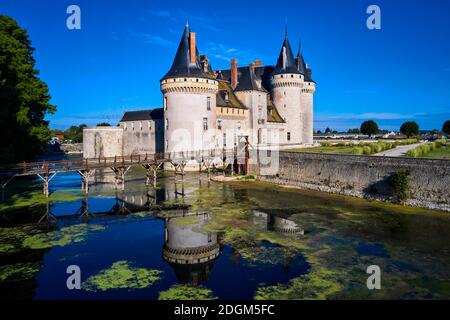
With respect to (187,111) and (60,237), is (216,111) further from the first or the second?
(60,237)

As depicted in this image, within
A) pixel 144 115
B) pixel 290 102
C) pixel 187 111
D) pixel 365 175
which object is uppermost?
pixel 290 102

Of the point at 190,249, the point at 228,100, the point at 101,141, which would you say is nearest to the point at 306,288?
the point at 190,249

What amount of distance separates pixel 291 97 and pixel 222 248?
26318 mm

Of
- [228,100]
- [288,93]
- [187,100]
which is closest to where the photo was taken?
[187,100]

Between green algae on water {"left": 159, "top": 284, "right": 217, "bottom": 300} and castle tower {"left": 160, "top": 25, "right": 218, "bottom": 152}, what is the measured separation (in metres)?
20.2

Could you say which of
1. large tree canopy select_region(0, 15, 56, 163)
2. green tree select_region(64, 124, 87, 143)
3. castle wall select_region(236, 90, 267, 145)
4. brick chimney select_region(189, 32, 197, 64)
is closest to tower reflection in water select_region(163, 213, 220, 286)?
large tree canopy select_region(0, 15, 56, 163)

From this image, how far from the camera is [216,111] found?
29.2 m

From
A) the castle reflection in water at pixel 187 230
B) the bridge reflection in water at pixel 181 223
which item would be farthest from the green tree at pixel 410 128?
the castle reflection in water at pixel 187 230

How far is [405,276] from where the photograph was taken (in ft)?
26.3

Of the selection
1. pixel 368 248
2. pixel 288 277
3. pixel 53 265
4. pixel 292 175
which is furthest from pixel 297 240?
pixel 292 175

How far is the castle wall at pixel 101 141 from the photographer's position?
3438 centimetres

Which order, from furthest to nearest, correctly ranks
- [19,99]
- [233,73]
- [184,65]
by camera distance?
[233,73] < [184,65] < [19,99]

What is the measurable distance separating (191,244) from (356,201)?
9.08 m

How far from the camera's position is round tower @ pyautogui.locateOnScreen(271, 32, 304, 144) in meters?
33.1
